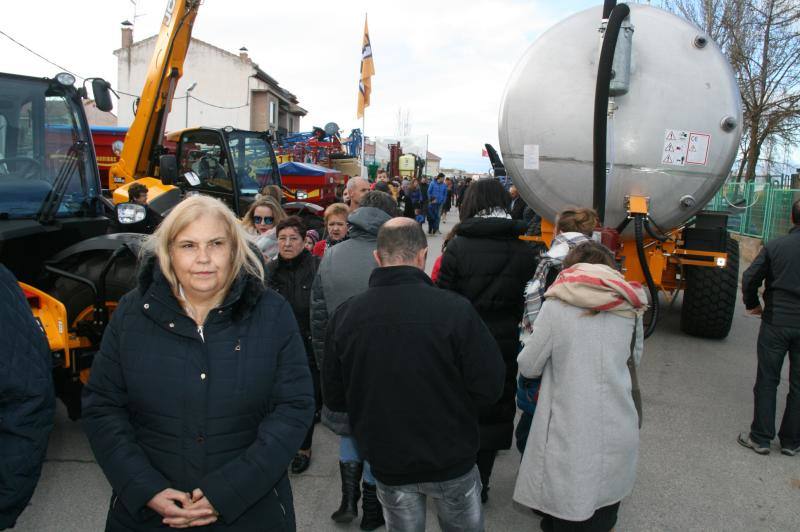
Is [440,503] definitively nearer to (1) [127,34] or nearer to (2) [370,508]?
(2) [370,508]

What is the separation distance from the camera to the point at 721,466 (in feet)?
13.9

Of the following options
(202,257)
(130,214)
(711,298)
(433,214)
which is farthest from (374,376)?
(433,214)

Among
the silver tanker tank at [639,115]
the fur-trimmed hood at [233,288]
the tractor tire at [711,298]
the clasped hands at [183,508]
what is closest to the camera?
the clasped hands at [183,508]

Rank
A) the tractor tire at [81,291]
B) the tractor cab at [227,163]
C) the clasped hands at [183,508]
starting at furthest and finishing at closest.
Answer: the tractor cab at [227,163]
the tractor tire at [81,291]
the clasped hands at [183,508]

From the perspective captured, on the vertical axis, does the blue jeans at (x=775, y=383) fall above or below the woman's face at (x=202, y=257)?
below

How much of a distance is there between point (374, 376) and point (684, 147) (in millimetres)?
4276

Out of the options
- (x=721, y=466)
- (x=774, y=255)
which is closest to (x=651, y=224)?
(x=774, y=255)

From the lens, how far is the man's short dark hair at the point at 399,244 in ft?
7.91

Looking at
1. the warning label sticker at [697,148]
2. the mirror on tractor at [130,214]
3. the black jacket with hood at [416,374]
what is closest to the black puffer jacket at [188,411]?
the black jacket with hood at [416,374]

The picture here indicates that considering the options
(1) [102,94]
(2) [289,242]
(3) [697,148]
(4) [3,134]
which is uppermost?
(1) [102,94]

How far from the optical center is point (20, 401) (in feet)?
6.23

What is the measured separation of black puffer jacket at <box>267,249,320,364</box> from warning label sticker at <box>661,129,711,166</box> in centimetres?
332

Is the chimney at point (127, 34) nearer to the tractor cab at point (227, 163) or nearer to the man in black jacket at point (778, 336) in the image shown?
the tractor cab at point (227, 163)

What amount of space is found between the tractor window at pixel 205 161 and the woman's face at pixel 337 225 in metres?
3.76
